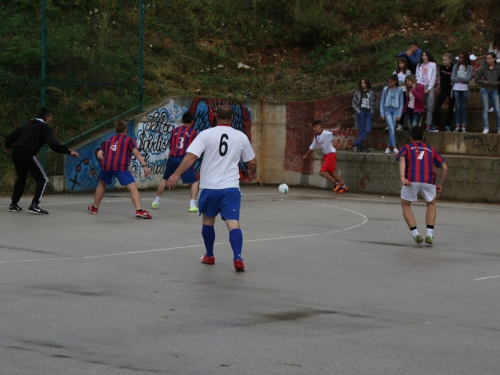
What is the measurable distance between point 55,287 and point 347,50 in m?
19.8

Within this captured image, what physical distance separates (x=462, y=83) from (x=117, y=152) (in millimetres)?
9976

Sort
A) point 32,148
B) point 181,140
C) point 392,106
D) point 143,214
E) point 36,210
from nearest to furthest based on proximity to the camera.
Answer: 1. point 143,214
2. point 36,210
3. point 32,148
4. point 181,140
5. point 392,106

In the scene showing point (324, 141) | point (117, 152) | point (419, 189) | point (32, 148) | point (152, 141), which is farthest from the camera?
point (152, 141)

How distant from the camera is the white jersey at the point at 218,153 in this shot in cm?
1020

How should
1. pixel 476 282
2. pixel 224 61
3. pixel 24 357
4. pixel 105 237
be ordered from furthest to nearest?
pixel 224 61
pixel 105 237
pixel 476 282
pixel 24 357

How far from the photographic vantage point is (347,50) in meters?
27.3

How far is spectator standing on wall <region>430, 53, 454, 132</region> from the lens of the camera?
871 inches

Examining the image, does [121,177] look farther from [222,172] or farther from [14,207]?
[222,172]

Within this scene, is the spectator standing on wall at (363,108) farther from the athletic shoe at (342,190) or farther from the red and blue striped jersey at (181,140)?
the red and blue striped jersey at (181,140)

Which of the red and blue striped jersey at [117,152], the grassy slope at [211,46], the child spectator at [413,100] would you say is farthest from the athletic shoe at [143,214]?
the child spectator at [413,100]

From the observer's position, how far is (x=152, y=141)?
71.8ft

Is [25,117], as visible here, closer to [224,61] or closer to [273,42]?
[224,61]

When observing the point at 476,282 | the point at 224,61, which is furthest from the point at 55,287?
the point at 224,61

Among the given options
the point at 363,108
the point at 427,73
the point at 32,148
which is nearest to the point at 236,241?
the point at 32,148
